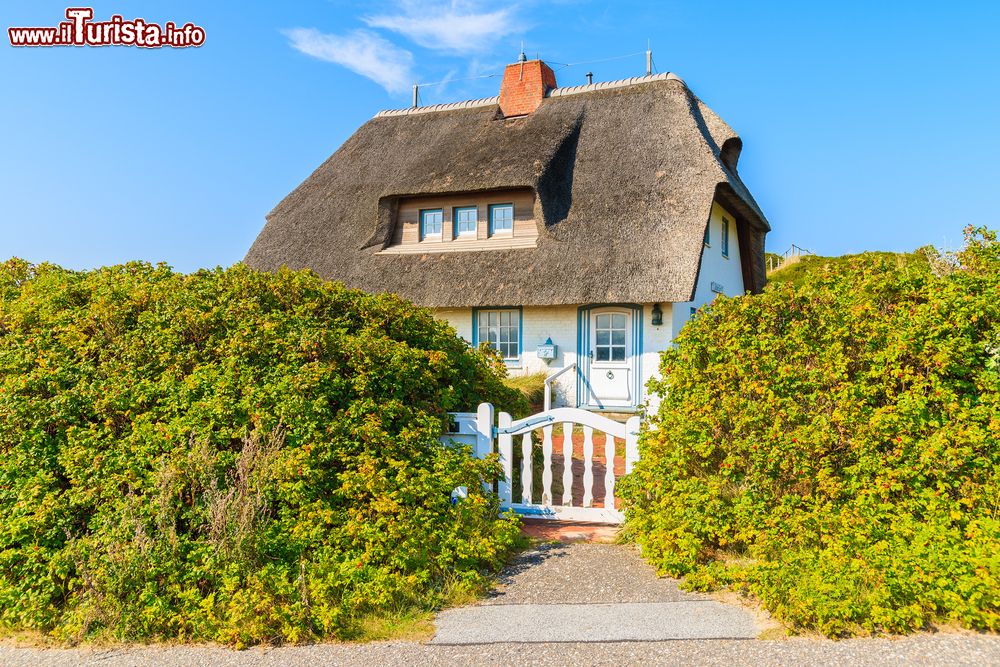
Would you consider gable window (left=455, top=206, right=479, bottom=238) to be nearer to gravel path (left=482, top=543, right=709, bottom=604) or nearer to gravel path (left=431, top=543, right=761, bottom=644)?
gravel path (left=482, top=543, right=709, bottom=604)

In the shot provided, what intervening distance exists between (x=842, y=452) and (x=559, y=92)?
16009mm

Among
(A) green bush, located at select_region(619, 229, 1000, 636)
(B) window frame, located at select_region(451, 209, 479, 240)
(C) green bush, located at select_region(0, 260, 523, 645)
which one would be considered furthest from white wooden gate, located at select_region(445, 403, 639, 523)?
(B) window frame, located at select_region(451, 209, 479, 240)

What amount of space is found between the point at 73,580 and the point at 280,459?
1.46 m

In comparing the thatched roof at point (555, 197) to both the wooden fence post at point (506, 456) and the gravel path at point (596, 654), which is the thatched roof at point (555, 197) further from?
the gravel path at point (596, 654)

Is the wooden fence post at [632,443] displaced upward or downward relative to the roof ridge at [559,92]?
downward

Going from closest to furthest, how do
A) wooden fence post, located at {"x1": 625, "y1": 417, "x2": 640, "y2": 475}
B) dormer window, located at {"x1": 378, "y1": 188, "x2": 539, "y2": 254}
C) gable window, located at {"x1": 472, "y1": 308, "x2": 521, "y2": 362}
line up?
wooden fence post, located at {"x1": 625, "y1": 417, "x2": 640, "y2": 475}, gable window, located at {"x1": 472, "y1": 308, "x2": 521, "y2": 362}, dormer window, located at {"x1": 378, "y1": 188, "x2": 539, "y2": 254}

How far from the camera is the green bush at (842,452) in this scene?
428 cm

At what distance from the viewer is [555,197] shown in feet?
54.0

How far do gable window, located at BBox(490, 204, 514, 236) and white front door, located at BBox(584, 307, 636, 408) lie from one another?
3101 mm

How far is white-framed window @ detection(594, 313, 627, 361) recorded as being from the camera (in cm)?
1523

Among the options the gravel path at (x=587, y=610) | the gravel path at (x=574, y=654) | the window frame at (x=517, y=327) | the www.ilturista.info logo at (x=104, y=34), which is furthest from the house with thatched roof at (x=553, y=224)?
the gravel path at (x=574, y=654)

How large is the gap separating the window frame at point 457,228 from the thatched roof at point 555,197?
722mm

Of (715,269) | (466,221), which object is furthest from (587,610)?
(715,269)

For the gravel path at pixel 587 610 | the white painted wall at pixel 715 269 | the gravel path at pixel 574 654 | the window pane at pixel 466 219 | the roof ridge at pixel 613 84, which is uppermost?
the roof ridge at pixel 613 84
